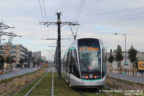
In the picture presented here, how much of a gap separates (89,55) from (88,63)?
0.54m

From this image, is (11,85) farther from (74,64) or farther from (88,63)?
(88,63)

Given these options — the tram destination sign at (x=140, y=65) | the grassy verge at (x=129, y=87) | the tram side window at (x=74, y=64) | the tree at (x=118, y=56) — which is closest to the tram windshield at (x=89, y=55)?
the tram side window at (x=74, y=64)

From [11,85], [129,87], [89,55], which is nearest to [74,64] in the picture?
[89,55]

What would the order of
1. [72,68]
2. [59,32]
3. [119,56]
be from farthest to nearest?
[119,56]
[59,32]
[72,68]

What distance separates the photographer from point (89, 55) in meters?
14.9

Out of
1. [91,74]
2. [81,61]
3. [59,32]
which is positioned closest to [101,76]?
[91,74]

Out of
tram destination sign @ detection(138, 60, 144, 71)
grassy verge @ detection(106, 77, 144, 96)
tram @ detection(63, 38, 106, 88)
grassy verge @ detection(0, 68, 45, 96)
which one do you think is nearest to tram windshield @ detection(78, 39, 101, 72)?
tram @ detection(63, 38, 106, 88)

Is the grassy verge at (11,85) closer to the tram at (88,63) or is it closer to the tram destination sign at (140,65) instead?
the tram at (88,63)

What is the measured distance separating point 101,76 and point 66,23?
1410 cm

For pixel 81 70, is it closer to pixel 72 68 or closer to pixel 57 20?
pixel 72 68

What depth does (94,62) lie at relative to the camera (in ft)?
48.2

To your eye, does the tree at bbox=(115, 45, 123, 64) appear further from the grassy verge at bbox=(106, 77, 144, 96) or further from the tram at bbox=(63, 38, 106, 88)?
the tram at bbox=(63, 38, 106, 88)

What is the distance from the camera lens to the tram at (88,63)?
565 inches

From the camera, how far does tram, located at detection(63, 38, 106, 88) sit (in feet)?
47.1
